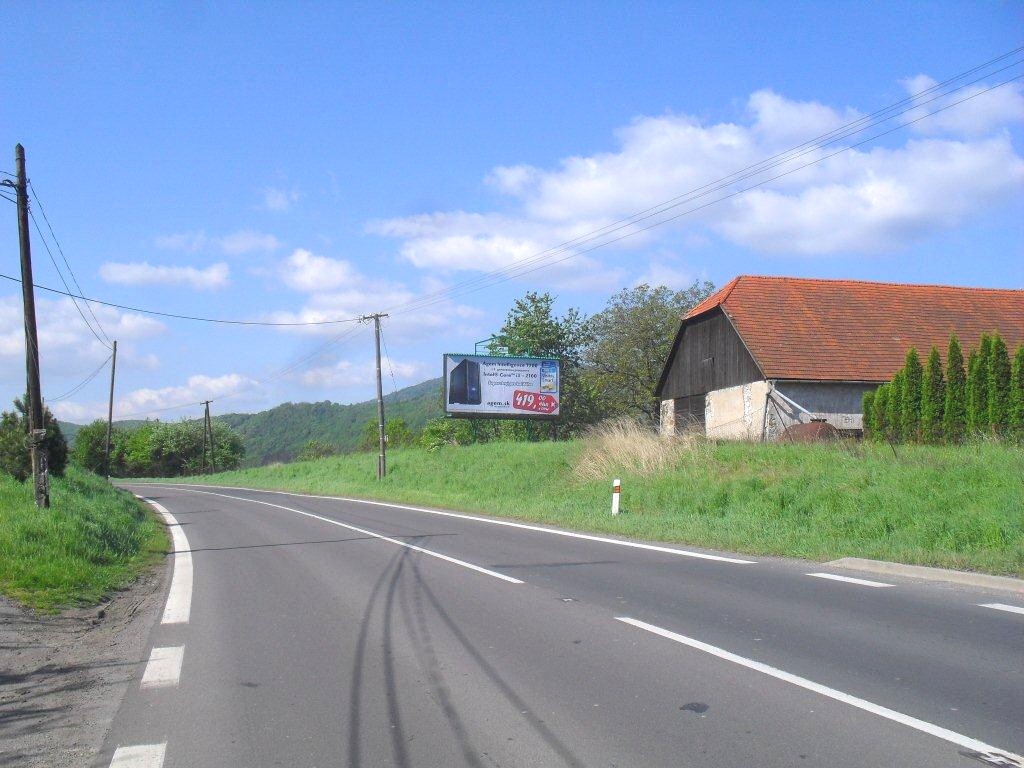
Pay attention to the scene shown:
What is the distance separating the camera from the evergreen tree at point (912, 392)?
76.5 ft

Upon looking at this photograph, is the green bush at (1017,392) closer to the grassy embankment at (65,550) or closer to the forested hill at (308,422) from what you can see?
the grassy embankment at (65,550)

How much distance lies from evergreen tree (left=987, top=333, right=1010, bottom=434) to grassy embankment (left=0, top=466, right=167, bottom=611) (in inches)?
738

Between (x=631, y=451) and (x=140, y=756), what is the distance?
18.9m

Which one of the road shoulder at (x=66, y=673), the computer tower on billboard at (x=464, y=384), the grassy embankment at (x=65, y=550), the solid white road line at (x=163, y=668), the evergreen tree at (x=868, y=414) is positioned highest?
the computer tower on billboard at (x=464, y=384)

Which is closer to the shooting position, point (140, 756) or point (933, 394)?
point (140, 756)

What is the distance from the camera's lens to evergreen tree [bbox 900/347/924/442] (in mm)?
23312

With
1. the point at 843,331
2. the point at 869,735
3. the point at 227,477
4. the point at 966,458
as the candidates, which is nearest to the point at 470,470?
the point at 843,331

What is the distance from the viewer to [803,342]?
102 feet

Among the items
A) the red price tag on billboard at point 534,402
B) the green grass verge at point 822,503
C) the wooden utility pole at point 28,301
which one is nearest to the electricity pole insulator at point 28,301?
the wooden utility pole at point 28,301

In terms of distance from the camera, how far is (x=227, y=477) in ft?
224

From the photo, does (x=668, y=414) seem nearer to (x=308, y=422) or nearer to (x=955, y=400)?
(x=955, y=400)

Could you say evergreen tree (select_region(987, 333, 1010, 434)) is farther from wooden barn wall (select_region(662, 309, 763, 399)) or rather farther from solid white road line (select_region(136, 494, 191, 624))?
solid white road line (select_region(136, 494, 191, 624))

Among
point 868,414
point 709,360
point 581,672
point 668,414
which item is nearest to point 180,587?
point 581,672

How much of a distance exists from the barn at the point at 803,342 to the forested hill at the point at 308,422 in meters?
110
